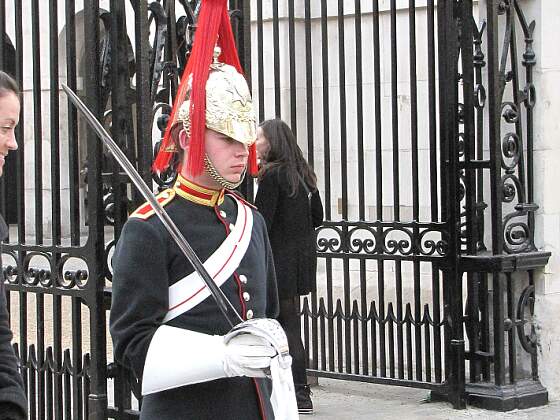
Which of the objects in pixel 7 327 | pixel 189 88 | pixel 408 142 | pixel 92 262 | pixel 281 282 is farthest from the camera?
pixel 408 142

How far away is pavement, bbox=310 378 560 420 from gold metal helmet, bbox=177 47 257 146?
408cm

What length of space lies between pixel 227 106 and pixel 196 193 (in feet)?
0.83

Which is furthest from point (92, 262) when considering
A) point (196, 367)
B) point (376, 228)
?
point (376, 228)

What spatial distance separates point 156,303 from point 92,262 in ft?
6.82

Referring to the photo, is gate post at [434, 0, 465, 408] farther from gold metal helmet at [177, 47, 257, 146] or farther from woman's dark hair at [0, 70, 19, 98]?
woman's dark hair at [0, 70, 19, 98]

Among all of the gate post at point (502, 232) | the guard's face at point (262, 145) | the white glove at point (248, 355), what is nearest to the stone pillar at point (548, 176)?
the gate post at point (502, 232)

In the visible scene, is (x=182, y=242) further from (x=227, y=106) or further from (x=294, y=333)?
(x=294, y=333)

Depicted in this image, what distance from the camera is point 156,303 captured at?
3.17m

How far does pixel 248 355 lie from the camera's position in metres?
2.98

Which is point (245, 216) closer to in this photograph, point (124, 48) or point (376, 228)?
point (124, 48)

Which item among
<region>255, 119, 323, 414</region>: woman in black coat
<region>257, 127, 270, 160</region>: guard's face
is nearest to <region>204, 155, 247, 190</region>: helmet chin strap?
<region>255, 119, 323, 414</region>: woman in black coat

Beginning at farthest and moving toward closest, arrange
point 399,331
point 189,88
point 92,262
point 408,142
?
1. point 408,142
2. point 399,331
3. point 92,262
4. point 189,88

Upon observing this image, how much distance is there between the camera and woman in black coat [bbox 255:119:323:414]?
23.4 ft

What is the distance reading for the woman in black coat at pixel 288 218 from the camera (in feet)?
23.4
